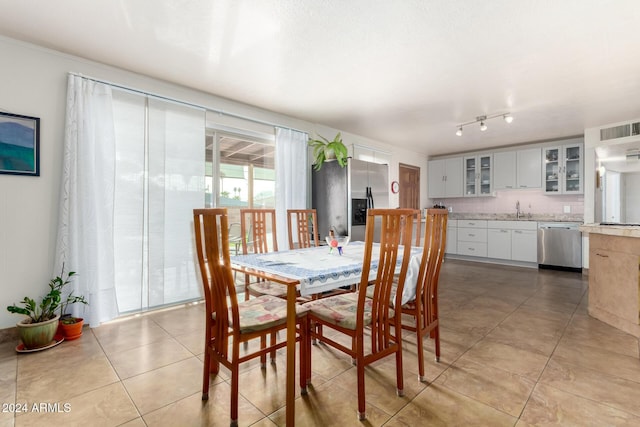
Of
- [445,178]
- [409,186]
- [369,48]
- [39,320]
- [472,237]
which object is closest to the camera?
[39,320]

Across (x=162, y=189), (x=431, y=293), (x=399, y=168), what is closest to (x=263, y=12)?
(x=162, y=189)

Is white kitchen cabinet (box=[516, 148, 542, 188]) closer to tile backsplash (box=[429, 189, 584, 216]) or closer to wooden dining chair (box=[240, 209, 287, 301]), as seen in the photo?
tile backsplash (box=[429, 189, 584, 216])

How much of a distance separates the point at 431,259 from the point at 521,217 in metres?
5.37

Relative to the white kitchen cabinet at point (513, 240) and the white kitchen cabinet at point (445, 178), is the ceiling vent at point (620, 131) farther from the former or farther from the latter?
the white kitchen cabinet at point (445, 178)

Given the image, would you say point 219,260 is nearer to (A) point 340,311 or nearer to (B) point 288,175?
(A) point 340,311

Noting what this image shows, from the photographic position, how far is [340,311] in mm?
1800

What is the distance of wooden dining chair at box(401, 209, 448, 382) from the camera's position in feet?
6.56

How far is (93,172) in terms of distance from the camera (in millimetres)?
2719

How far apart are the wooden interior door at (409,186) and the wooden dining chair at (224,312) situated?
521 centimetres

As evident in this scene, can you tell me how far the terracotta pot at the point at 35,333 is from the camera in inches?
90.0

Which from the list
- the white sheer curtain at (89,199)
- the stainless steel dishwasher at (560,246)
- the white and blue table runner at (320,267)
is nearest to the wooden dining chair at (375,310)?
the white and blue table runner at (320,267)

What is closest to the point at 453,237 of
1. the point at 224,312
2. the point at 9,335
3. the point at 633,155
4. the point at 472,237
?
the point at 472,237

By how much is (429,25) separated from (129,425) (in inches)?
120

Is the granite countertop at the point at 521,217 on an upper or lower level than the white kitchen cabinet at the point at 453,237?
upper
